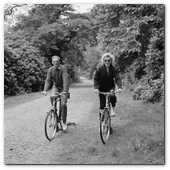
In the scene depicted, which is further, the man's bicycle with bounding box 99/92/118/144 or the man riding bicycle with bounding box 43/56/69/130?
the man riding bicycle with bounding box 43/56/69/130

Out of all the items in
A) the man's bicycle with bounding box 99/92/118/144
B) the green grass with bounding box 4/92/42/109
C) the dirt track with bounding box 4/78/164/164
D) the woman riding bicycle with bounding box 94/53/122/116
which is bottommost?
the dirt track with bounding box 4/78/164/164

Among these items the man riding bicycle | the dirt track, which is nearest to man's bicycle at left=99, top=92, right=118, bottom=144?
the dirt track

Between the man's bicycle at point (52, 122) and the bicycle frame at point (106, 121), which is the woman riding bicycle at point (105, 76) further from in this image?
the man's bicycle at point (52, 122)

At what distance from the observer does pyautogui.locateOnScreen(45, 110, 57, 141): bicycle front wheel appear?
5899 millimetres

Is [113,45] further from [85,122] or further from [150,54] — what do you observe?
[85,122]

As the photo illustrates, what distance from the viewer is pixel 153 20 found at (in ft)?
39.8

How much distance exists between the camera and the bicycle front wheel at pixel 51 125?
5.90 m

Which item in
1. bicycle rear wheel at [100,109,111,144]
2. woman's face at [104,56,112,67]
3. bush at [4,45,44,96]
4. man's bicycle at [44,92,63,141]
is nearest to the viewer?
bicycle rear wheel at [100,109,111,144]

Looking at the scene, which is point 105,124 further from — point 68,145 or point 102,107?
point 68,145

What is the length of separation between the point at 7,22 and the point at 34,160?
23524 mm

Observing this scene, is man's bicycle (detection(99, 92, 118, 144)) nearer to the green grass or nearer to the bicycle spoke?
the bicycle spoke

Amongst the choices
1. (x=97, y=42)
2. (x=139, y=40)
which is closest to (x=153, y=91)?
(x=139, y=40)
